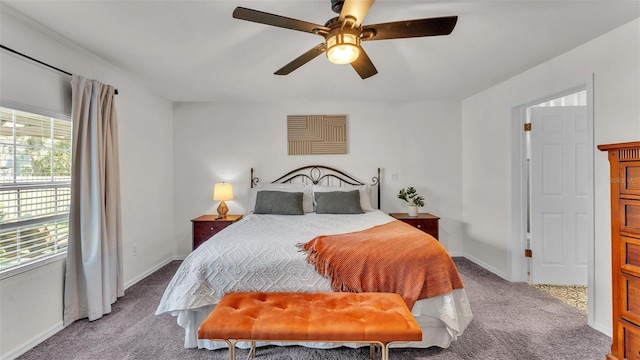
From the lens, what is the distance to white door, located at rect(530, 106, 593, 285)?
10.3 feet

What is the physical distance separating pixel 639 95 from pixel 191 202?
489 centimetres

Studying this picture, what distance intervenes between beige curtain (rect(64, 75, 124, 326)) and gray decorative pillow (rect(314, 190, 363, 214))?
2193 millimetres

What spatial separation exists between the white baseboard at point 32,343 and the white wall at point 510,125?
14.2 ft

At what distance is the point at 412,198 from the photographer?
4.21 m

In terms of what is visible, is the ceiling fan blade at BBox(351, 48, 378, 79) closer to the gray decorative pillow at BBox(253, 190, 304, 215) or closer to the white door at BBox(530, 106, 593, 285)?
the gray decorative pillow at BBox(253, 190, 304, 215)

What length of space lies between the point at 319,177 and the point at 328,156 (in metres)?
0.35

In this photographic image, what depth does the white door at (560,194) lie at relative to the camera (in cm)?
314

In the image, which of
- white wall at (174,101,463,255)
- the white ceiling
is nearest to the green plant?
white wall at (174,101,463,255)

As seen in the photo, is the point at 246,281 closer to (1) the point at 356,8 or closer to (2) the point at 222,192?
(1) the point at 356,8

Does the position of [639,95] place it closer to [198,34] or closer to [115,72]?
[198,34]

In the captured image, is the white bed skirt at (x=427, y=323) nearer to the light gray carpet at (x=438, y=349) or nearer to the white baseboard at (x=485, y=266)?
the light gray carpet at (x=438, y=349)

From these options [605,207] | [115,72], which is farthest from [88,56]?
[605,207]

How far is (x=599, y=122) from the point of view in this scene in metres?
2.35

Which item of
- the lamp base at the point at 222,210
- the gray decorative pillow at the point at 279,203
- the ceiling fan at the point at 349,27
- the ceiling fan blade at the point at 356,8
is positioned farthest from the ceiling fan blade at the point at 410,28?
the lamp base at the point at 222,210
